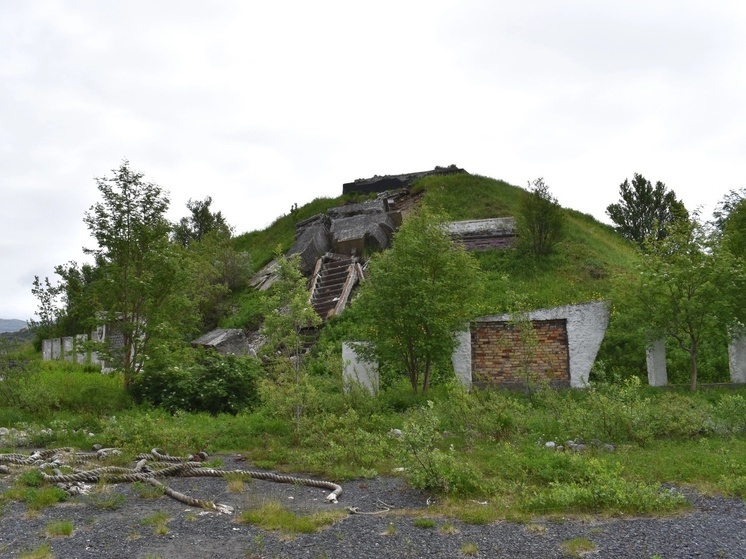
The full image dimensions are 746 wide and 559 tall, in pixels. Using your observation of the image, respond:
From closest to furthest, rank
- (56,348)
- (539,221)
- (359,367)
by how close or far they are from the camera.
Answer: (359,367) < (539,221) < (56,348)

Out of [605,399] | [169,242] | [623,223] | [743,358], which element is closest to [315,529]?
[605,399]

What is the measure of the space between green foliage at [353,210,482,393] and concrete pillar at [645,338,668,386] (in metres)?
3.38

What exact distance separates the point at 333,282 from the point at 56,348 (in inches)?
414

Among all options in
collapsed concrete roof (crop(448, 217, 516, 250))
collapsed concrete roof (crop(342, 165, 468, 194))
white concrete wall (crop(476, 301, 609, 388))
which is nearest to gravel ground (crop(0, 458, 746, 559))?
white concrete wall (crop(476, 301, 609, 388))

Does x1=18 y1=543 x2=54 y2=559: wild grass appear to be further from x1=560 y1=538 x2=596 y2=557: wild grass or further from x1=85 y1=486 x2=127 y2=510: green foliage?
x1=560 y1=538 x2=596 y2=557: wild grass

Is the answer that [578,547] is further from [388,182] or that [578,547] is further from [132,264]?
[388,182]

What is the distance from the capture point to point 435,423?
610 centimetres

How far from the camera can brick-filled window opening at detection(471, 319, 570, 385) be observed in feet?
41.3

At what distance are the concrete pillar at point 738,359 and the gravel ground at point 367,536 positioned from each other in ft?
23.9

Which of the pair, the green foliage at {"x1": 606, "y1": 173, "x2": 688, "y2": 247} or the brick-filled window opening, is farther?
the green foliage at {"x1": 606, "y1": 173, "x2": 688, "y2": 247}

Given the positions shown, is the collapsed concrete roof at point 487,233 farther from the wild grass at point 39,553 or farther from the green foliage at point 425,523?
the wild grass at point 39,553

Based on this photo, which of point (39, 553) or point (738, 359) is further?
point (738, 359)

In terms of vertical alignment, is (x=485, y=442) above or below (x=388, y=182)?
below

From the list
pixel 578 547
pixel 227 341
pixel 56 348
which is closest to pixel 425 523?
pixel 578 547
